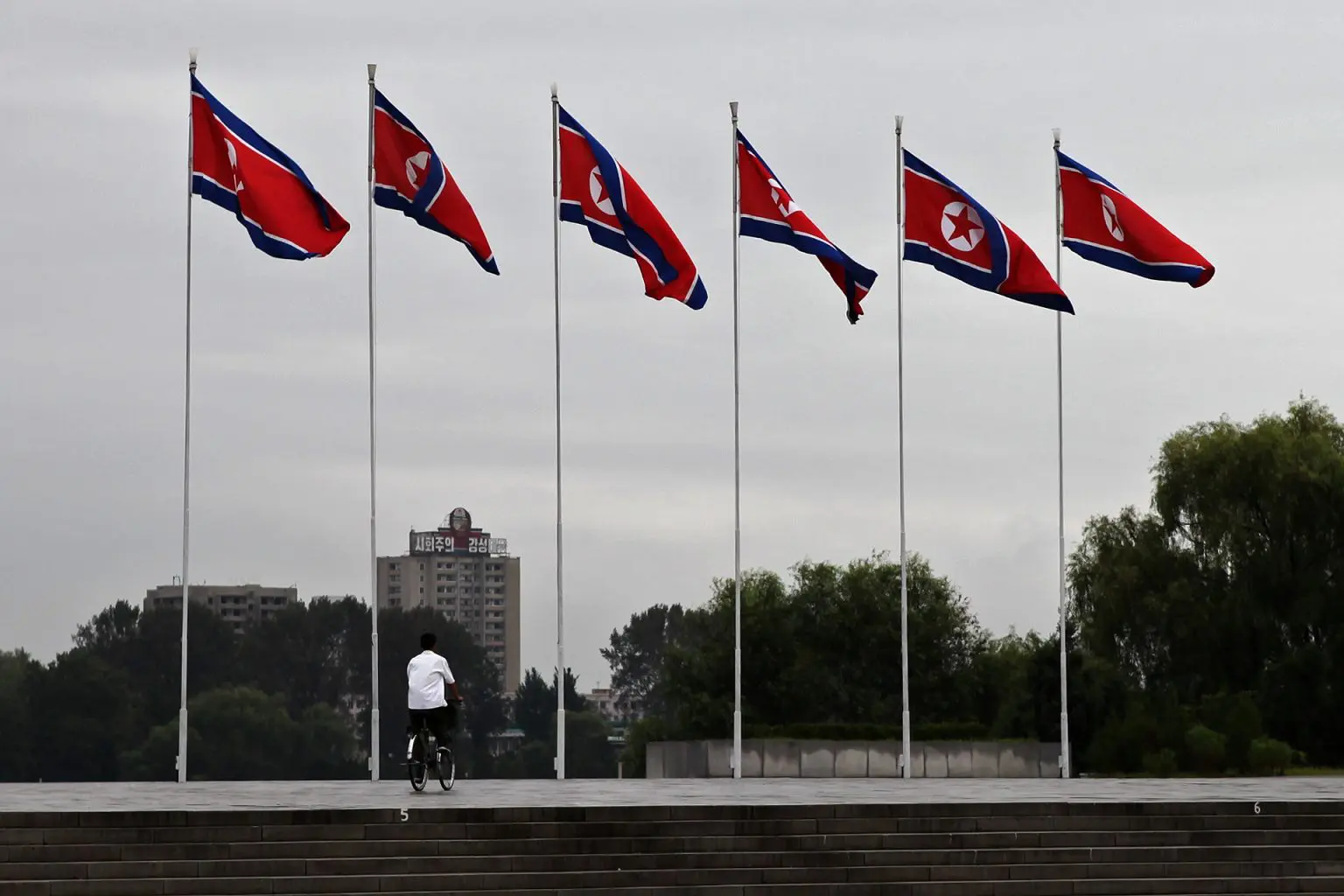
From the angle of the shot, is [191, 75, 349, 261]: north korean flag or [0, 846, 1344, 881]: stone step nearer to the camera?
[0, 846, 1344, 881]: stone step

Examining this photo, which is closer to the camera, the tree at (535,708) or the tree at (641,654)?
the tree at (535,708)

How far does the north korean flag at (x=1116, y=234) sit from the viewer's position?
2964 cm

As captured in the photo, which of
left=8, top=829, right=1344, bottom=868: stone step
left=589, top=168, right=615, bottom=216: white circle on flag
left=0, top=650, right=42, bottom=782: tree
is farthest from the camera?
left=0, top=650, right=42, bottom=782: tree

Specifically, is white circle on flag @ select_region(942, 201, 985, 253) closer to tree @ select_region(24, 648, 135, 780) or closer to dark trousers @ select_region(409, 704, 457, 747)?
dark trousers @ select_region(409, 704, 457, 747)

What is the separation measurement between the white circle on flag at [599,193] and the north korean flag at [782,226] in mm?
2322

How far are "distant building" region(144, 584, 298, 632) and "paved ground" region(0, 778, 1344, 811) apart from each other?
8500cm

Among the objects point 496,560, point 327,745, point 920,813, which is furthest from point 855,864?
point 496,560

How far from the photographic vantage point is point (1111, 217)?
100 ft

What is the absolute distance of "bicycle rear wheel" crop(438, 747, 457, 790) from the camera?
23.0 meters

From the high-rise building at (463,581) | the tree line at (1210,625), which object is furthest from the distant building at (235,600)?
the tree line at (1210,625)

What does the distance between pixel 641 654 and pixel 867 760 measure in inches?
5042

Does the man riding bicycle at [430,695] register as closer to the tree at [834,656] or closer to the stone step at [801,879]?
the stone step at [801,879]

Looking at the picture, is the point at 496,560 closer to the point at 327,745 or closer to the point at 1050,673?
the point at 327,745

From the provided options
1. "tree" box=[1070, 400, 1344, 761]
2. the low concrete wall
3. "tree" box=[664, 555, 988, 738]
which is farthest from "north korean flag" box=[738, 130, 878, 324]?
"tree" box=[664, 555, 988, 738]
